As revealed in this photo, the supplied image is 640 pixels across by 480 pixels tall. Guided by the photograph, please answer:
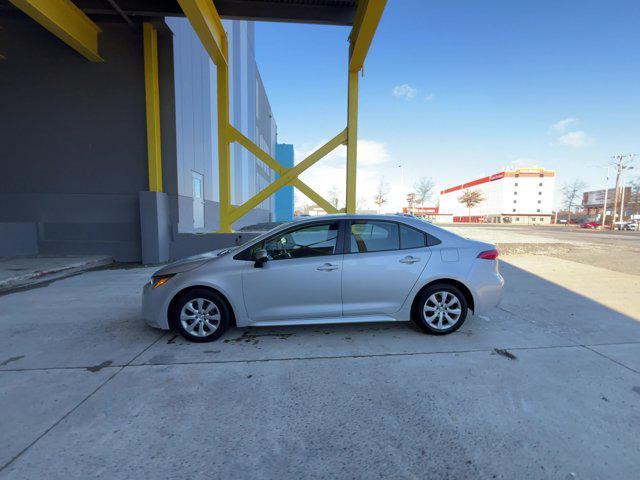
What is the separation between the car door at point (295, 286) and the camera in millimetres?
3811

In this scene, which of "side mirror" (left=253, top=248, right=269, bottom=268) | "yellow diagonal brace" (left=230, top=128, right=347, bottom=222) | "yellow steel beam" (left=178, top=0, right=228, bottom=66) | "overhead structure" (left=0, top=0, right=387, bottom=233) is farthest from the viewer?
"yellow diagonal brace" (left=230, top=128, right=347, bottom=222)

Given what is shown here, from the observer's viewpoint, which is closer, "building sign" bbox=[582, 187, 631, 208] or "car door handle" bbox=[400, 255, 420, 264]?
"car door handle" bbox=[400, 255, 420, 264]

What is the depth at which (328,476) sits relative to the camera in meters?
1.94

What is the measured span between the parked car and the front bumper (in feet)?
0.04

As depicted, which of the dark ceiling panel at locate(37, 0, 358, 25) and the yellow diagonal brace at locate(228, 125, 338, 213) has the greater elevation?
the dark ceiling panel at locate(37, 0, 358, 25)

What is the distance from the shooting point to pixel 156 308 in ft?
12.8

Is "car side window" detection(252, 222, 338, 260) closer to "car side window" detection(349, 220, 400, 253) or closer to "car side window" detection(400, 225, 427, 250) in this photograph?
"car side window" detection(349, 220, 400, 253)

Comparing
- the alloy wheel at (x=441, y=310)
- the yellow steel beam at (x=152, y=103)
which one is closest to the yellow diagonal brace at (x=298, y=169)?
the yellow steel beam at (x=152, y=103)

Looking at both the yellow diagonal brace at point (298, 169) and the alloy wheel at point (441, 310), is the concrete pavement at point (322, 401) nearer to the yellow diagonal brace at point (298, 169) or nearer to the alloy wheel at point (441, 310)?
the alloy wheel at point (441, 310)

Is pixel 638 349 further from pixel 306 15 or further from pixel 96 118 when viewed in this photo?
pixel 96 118

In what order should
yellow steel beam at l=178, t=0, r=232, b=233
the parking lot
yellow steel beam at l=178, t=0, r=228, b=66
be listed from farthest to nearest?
yellow steel beam at l=178, t=0, r=232, b=233 < yellow steel beam at l=178, t=0, r=228, b=66 < the parking lot

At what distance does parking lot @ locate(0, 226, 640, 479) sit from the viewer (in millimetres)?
2057

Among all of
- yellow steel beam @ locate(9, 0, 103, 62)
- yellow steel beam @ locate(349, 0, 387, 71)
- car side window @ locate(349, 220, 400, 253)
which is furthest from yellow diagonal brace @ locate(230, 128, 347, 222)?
car side window @ locate(349, 220, 400, 253)

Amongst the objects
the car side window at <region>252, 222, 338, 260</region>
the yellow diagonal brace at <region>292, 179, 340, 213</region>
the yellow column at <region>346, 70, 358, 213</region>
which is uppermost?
the yellow column at <region>346, 70, 358, 213</region>
